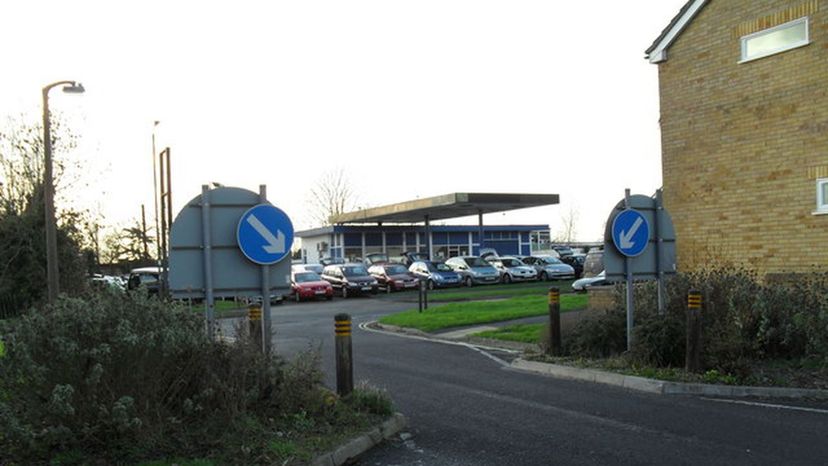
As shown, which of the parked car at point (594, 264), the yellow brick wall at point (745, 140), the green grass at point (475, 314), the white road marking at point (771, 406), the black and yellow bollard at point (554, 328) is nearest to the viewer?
the white road marking at point (771, 406)

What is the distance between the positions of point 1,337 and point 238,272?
90.7 inches

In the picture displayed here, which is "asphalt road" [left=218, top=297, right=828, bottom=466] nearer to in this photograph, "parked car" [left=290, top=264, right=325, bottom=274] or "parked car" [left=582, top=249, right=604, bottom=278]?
"parked car" [left=582, top=249, right=604, bottom=278]

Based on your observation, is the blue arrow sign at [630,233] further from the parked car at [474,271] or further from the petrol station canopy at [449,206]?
the petrol station canopy at [449,206]

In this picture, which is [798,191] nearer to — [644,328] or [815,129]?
[815,129]

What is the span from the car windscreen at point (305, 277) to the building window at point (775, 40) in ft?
81.1

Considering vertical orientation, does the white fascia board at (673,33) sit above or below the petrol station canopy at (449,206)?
above

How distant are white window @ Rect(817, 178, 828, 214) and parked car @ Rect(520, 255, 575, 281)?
1123 inches

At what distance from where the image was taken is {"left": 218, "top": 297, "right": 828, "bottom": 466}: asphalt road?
6301 mm

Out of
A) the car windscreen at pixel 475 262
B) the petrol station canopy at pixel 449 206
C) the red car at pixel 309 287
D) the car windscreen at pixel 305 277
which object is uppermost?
the petrol station canopy at pixel 449 206

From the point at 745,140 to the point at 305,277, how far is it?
81.0 ft

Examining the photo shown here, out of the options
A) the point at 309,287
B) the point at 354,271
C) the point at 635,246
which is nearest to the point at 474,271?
the point at 354,271

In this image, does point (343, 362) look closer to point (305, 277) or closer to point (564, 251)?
point (305, 277)

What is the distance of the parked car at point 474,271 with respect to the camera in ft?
131

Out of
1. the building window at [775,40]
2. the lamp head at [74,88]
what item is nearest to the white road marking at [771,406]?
the building window at [775,40]
